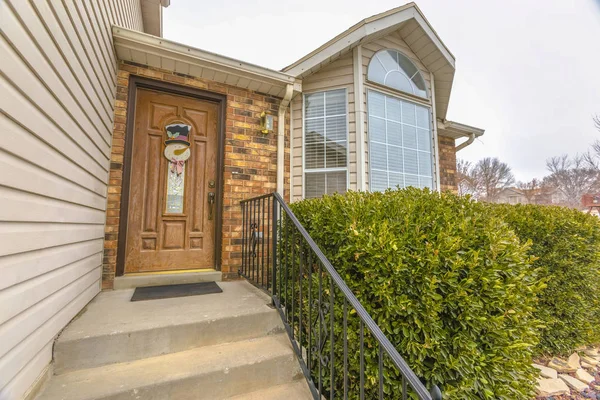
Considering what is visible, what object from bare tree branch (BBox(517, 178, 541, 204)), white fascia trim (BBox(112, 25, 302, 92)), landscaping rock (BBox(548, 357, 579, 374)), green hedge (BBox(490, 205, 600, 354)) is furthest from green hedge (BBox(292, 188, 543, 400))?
bare tree branch (BBox(517, 178, 541, 204))

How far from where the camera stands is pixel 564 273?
2439 millimetres

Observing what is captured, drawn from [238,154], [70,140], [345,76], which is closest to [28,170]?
[70,140]

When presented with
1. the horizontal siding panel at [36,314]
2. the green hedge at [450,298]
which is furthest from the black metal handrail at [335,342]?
the horizontal siding panel at [36,314]

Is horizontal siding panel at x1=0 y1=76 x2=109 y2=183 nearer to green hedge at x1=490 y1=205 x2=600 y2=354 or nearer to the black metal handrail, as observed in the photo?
the black metal handrail

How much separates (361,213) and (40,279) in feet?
5.47

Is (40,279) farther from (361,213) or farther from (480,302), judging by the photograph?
(480,302)

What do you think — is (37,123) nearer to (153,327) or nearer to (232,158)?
(153,327)

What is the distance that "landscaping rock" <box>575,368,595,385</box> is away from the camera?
2162 mm

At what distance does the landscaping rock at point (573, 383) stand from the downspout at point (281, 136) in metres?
3.02

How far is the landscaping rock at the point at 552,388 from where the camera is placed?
78.2 inches

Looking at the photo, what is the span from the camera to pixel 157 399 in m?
1.31

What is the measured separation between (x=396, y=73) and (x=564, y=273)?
3143 mm

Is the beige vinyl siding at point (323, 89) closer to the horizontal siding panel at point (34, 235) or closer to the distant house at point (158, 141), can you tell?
the distant house at point (158, 141)

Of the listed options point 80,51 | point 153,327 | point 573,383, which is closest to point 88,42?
point 80,51
